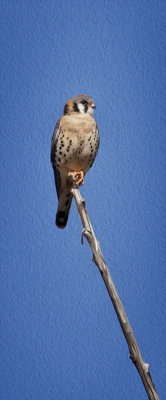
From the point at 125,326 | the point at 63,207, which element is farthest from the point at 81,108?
the point at 125,326

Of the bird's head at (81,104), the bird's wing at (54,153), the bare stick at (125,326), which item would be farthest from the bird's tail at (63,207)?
the bare stick at (125,326)

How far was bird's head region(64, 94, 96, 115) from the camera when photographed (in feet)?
5.86

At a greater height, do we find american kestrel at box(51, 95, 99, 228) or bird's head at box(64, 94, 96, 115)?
bird's head at box(64, 94, 96, 115)

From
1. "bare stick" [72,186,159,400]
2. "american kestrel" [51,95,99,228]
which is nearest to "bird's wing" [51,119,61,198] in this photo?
"american kestrel" [51,95,99,228]

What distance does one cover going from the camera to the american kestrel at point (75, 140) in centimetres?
177

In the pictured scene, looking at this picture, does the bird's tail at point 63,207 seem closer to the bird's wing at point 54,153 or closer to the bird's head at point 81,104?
the bird's wing at point 54,153

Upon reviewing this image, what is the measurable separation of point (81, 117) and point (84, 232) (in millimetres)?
518

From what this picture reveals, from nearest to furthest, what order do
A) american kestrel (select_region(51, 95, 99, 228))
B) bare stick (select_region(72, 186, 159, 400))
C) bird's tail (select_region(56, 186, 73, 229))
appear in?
bare stick (select_region(72, 186, 159, 400))
american kestrel (select_region(51, 95, 99, 228))
bird's tail (select_region(56, 186, 73, 229))

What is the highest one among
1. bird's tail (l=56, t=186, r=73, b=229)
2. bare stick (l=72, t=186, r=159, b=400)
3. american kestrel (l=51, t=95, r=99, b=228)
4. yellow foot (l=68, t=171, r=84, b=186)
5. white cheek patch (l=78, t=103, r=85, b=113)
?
white cheek patch (l=78, t=103, r=85, b=113)

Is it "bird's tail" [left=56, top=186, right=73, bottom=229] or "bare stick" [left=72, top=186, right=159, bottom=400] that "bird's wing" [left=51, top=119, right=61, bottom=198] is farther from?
"bare stick" [left=72, top=186, right=159, bottom=400]

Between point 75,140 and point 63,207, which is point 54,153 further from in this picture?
point 63,207

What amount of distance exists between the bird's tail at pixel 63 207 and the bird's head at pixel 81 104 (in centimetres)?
31

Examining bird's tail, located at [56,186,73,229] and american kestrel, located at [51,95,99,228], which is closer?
american kestrel, located at [51,95,99,228]

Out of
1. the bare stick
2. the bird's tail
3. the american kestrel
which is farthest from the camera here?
the bird's tail
